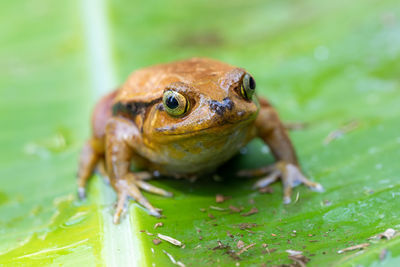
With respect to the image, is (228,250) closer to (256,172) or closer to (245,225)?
(245,225)

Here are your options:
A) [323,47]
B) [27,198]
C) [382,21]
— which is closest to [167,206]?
[27,198]

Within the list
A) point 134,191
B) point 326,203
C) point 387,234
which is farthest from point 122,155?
point 387,234

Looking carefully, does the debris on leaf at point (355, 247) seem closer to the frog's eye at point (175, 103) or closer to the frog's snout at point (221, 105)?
the frog's snout at point (221, 105)

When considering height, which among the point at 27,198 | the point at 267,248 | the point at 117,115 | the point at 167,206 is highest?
the point at 117,115

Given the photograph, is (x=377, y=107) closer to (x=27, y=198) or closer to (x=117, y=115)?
(x=117, y=115)

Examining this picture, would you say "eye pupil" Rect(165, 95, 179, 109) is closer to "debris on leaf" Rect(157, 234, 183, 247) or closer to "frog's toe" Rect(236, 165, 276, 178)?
"debris on leaf" Rect(157, 234, 183, 247)

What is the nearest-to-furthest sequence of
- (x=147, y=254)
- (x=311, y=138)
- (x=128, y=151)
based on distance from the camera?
(x=147, y=254) < (x=128, y=151) < (x=311, y=138)

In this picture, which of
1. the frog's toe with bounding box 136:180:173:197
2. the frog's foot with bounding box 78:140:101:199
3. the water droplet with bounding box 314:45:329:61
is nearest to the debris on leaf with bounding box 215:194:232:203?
the frog's toe with bounding box 136:180:173:197
